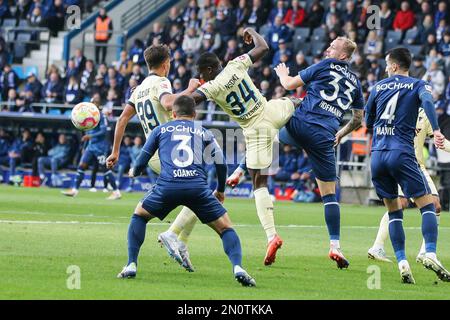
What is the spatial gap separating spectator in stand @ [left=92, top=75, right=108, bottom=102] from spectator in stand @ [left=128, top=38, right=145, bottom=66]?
1.61 meters

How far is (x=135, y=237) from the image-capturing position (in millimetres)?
9930

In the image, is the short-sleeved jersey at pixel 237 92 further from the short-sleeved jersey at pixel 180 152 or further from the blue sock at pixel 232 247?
the blue sock at pixel 232 247

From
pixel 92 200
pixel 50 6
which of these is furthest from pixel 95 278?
pixel 50 6

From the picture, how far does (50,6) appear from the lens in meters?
A: 38.3

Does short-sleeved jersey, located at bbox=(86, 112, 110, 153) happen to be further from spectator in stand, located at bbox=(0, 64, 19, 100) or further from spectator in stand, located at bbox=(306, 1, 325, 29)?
spectator in stand, located at bbox=(0, 64, 19, 100)

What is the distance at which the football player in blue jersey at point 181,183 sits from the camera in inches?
384

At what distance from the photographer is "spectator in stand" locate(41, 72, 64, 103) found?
33906 millimetres

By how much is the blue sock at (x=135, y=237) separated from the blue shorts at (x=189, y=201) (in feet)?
0.65

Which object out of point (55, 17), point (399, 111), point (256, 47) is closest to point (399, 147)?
point (399, 111)

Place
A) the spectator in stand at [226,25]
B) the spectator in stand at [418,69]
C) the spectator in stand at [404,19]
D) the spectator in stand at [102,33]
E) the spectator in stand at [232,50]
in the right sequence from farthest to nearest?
the spectator in stand at [102,33] → the spectator in stand at [226,25] → the spectator in stand at [232,50] → the spectator in stand at [404,19] → the spectator in stand at [418,69]

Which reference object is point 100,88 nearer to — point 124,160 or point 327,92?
point 124,160

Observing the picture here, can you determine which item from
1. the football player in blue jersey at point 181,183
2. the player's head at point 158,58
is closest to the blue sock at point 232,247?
the football player in blue jersey at point 181,183

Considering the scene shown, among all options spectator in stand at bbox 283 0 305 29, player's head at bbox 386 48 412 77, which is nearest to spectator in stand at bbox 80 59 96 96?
spectator in stand at bbox 283 0 305 29

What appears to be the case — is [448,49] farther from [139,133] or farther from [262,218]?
[262,218]
